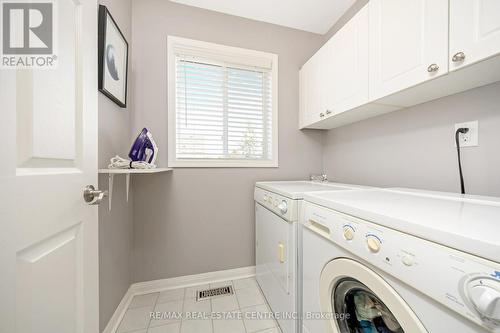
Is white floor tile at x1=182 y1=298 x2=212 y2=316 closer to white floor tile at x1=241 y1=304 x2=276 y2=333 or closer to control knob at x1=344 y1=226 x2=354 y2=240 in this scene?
white floor tile at x1=241 y1=304 x2=276 y2=333

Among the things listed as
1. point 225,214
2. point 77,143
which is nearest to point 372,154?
point 225,214

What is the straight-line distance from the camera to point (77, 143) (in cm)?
65

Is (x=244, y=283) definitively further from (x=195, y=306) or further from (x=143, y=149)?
(x=143, y=149)

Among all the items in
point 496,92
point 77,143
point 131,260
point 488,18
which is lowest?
point 131,260

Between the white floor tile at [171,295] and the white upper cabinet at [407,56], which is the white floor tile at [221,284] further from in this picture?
the white upper cabinet at [407,56]

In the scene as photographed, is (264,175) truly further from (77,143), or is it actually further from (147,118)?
(77,143)

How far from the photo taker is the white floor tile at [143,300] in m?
1.42

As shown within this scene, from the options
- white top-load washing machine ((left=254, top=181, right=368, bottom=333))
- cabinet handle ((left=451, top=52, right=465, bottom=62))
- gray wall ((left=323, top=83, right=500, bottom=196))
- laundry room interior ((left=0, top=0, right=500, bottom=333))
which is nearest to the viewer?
laundry room interior ((left=0, top=0, right=500, bottom=333))

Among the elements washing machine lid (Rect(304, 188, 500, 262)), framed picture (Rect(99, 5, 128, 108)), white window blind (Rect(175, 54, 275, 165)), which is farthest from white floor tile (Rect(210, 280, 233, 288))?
framed picture (Rect(99, 5, 128, 108))

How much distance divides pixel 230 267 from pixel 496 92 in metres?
2.09

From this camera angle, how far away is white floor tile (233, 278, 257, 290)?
5.38 feet

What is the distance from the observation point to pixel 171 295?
1526mm

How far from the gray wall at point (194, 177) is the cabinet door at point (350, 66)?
57 cm

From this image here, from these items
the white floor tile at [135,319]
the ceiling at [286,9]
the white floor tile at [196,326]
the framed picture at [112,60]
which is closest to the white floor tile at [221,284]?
the white floor tile at [196,326]
